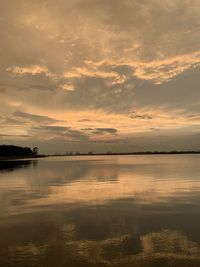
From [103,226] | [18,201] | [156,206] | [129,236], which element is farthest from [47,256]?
[18,201]

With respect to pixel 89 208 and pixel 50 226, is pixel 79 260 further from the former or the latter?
pixel 89 208

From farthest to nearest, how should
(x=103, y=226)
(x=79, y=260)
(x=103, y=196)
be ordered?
1. (x=103, y=196)
2. (x=103, y=226)
3. (x=79, y=260)

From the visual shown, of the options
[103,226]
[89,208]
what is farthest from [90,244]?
[89,208]

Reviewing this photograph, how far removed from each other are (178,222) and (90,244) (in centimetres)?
655

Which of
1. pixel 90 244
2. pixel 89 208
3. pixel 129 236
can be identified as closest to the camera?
pixel 90 244

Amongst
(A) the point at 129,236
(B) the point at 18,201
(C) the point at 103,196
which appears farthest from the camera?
(C) the point at 103,196

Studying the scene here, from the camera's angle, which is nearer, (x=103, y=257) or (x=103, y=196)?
(x=103, y=257)

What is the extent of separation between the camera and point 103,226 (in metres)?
16.3

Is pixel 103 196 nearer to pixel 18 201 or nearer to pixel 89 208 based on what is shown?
pixel 89 208

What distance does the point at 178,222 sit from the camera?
A: 1688cm

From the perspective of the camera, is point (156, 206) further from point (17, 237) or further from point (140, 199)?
point (17, 237)

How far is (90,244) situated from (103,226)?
3.46 metres

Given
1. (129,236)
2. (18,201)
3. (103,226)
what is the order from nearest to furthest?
(129,236) → (103,226) → (18,201)

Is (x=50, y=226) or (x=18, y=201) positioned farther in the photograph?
(x=18, y=201)
